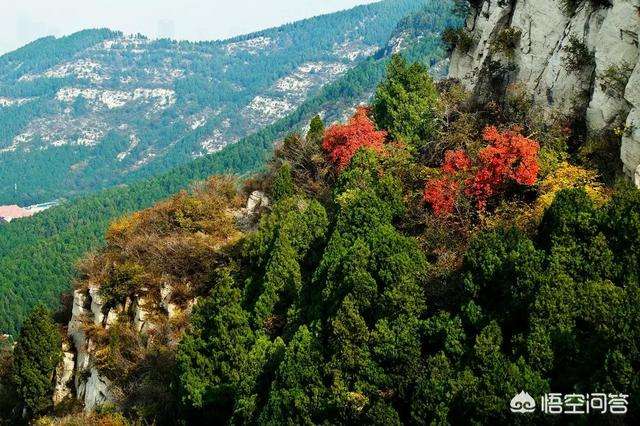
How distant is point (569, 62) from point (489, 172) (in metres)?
5.51

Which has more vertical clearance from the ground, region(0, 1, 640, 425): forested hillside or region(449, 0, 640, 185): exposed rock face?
region(449, 0, 640, 185): exposed rock face

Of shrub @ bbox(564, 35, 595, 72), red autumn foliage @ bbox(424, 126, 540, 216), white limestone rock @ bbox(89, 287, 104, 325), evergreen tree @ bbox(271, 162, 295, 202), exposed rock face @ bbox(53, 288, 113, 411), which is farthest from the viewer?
evergreen tree @ bbox(271, 162, 295, 202)

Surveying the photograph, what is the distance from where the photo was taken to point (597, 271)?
15.8m

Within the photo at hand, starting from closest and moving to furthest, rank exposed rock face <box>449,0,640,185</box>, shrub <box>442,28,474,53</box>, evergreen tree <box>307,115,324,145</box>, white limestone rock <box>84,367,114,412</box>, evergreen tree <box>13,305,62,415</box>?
exposed rock face <box>449,0,640,185</box> → white limestone rock <box>84,367,114,412</box> → evergreen tree <box>13,305,62,415</box> → shrub <box>442,28,474,53</box> → evergreen tree <box>307,115,324,145</box>

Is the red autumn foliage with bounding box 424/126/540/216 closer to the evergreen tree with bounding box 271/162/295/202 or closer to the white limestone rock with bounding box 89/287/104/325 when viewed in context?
the evergreen tree with bounding box 271/162/295/202

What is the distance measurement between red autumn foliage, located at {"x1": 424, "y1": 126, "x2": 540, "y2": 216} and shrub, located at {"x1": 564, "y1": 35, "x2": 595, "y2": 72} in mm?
3220

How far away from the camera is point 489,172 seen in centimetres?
2366

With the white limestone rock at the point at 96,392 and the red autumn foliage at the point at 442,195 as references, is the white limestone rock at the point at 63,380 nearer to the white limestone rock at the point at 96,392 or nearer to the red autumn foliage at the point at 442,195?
the white limestone rock at the point at 96,392

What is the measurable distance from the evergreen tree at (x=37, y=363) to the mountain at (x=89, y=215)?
4187 centimetres

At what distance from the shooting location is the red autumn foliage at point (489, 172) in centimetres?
2291

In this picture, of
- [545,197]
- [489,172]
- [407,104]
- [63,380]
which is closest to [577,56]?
[489,172]

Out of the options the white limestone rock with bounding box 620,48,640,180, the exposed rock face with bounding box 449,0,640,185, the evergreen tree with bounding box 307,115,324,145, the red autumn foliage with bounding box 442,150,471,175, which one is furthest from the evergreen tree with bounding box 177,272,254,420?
the evergreen tree with bounding box 307,115,324,145

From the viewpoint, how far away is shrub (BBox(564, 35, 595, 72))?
24.1 m

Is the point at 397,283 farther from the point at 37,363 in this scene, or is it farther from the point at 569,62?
the point at 37,363
